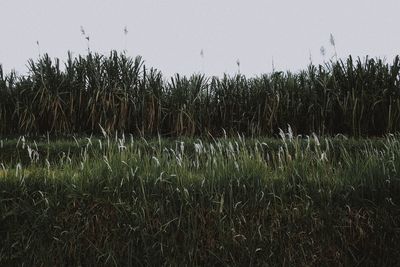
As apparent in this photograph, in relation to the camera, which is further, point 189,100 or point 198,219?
point 189,100

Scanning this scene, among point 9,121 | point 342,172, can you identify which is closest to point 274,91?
point 342,172

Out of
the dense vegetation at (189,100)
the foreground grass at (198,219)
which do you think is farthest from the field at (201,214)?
the dense vegetation at (189,100)

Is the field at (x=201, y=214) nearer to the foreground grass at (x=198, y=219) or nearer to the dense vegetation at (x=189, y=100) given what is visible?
the foreground grass at (x=198, y=219)

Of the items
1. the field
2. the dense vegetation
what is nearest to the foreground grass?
the field

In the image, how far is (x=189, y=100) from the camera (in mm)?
8375

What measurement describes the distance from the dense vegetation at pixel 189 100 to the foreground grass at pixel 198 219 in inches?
147

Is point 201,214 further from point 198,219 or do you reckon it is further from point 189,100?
point 189,100

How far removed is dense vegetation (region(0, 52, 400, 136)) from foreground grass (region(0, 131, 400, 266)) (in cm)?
374

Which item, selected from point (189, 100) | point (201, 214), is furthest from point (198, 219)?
point (189, 100)

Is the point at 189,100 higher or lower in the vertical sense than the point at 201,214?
higher

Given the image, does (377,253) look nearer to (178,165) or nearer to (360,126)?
(178,165)

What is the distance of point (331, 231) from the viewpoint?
13.5ft

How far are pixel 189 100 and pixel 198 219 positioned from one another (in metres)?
4.44

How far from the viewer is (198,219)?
412 centimetres
